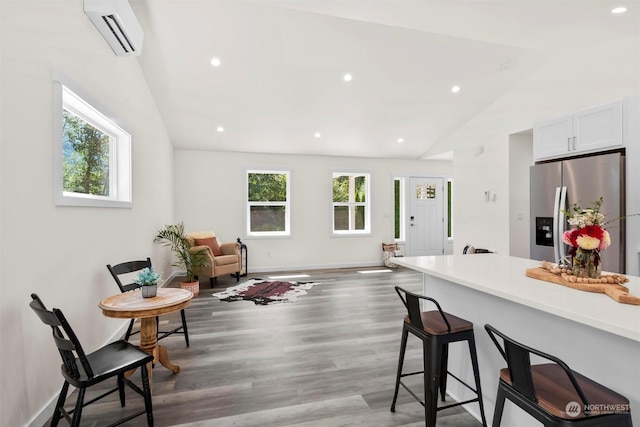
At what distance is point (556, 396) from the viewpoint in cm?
111

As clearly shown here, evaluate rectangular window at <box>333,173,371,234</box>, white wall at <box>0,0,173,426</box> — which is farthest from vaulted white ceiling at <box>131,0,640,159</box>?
rectangular window at <box>333,173,371,234</box>

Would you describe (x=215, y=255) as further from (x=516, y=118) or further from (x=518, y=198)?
(x=516, y=118)

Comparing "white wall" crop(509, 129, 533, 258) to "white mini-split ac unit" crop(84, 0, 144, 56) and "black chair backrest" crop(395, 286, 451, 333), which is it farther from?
"white mini-split ac unit" crop(84, 0, 144, 56)

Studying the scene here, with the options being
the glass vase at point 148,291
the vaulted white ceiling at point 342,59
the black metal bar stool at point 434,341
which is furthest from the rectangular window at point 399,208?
the glass vase at point 148,291

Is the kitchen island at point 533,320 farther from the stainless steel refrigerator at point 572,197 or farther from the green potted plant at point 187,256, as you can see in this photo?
the green potted plant at point 187,256

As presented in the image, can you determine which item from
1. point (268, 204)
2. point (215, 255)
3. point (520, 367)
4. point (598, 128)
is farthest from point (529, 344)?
point (268, 204)

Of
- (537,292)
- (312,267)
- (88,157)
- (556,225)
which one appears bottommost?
(312,267)

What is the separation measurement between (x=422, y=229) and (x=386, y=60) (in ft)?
14.8

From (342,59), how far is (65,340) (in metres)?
3.90

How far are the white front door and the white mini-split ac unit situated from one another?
19.7 ft

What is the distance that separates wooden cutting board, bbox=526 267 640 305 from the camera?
1.24m

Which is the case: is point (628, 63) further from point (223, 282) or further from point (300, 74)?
point (223, 282)


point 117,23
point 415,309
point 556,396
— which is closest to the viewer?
point 556,396

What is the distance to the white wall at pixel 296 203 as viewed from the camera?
642 cm
